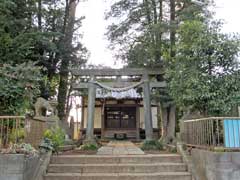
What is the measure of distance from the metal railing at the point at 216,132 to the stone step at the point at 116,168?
868mm

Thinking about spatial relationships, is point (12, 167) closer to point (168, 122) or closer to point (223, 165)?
point (223, 165)

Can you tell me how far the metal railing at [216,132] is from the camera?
5.61 meters

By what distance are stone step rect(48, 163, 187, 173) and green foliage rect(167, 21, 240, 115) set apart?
208cm

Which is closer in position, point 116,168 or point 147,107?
point 116,168

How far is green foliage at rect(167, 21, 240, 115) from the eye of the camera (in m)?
7.56

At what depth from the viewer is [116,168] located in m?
6.66

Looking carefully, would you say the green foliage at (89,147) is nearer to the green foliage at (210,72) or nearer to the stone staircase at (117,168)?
the stone staircase at (117,168)

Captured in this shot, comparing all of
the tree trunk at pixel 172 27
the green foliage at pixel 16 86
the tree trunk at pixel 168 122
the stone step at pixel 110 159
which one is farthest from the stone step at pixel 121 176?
the tree trunk at pixel 172 27

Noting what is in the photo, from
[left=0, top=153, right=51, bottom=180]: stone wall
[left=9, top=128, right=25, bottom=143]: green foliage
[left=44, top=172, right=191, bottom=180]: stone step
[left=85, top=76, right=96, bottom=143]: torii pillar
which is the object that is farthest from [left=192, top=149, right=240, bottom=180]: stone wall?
[left=85, top=76, right=96, bottom=143]: torii pillar

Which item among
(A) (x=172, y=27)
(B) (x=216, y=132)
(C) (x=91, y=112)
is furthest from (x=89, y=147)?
(A) (x=172, y=27)

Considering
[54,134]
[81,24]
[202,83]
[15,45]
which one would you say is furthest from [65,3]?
[202,83]

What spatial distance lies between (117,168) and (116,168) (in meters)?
0.02

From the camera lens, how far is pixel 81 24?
15484 mm

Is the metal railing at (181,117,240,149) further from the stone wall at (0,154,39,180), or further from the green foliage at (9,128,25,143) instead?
the green foliage at (9,128,25,143)
